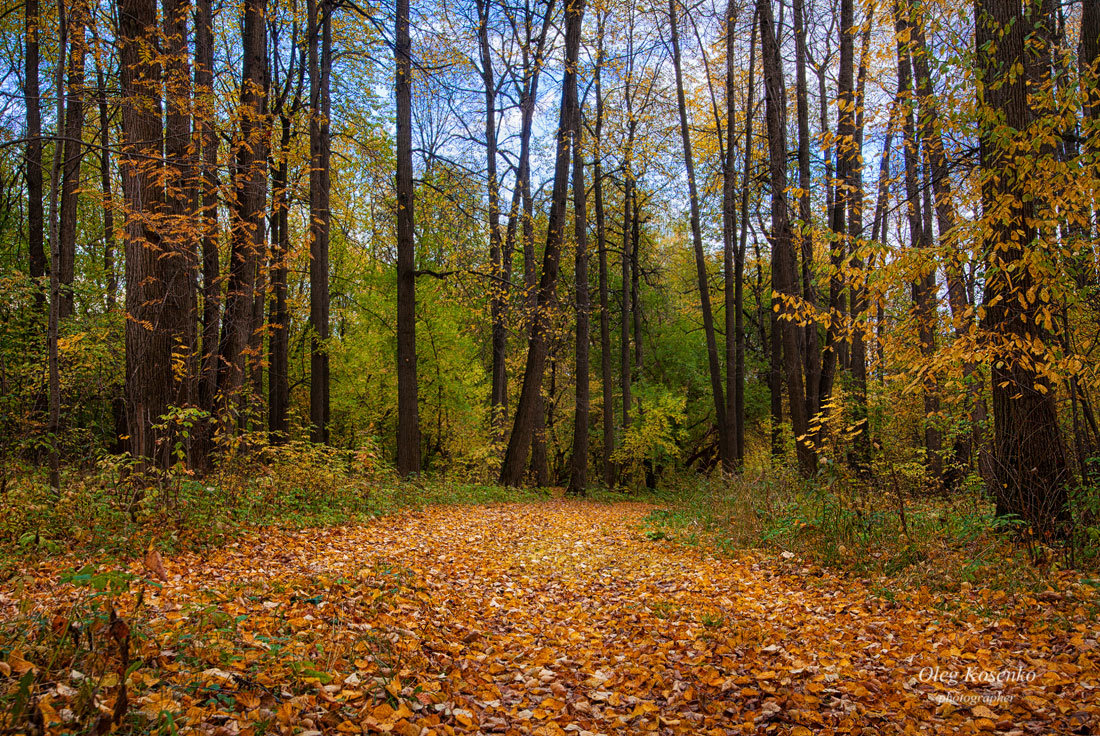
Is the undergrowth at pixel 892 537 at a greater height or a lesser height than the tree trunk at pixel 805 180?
lesser

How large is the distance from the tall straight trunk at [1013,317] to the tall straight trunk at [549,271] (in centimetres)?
843

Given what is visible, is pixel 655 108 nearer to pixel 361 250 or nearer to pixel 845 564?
pixel 361 250

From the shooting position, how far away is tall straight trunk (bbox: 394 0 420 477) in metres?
11.5

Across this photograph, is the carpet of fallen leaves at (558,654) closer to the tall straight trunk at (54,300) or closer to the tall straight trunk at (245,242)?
the tall straight trunk at (54,300)

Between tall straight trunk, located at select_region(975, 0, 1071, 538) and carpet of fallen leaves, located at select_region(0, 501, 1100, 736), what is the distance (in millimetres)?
1421

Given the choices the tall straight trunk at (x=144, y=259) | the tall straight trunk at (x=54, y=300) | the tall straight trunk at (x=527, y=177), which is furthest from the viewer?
the tall straight trunk at (x=527, y=177)

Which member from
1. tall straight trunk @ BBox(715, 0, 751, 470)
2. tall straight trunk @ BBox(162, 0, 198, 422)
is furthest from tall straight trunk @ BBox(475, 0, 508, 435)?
tall straight trunk @ BBox(162, 0, 198, 422)

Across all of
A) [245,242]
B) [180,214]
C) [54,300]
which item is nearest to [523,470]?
[245,242]

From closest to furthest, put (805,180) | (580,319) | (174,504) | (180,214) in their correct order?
1. (174,504)
2. (180,214)
3. (805,180)
4. (580,319)

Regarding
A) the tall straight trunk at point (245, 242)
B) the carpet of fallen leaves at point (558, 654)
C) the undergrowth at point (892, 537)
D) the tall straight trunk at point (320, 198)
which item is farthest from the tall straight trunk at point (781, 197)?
the tall straight trunk at point (245, 242)

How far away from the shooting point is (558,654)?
12.8 feet

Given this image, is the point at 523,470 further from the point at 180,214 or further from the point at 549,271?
the point at 180,214

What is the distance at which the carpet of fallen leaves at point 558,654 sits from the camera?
2635mm

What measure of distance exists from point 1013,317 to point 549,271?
9.07 metres
